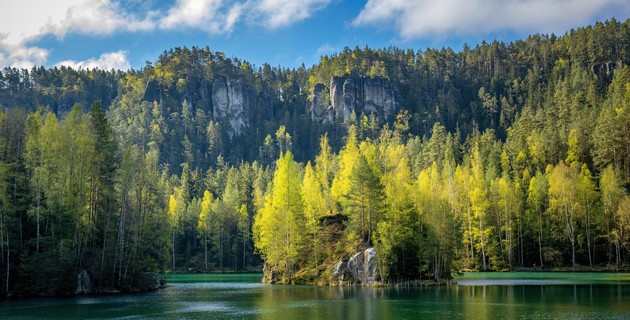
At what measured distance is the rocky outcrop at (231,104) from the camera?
192250 millimetres

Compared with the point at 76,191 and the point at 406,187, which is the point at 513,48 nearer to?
the point at 406,187

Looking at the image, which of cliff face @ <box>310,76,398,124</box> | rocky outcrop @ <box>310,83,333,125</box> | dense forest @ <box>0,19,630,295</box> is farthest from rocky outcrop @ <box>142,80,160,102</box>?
cliff face @ <box>310,76,398,124</box>

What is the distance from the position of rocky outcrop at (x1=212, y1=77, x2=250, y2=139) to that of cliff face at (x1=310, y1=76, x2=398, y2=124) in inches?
1272

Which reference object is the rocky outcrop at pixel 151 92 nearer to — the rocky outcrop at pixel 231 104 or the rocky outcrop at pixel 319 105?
the rocky outcrop at pixel 231 104

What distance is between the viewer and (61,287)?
49.5m

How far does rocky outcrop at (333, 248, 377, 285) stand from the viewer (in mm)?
57094

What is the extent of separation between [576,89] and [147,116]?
126367 mm

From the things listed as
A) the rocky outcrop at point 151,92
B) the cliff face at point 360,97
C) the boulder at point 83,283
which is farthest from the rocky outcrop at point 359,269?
the rocky outcrop at point 151,92

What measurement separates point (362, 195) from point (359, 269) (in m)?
8.02

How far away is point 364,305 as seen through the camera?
3869 centimetres

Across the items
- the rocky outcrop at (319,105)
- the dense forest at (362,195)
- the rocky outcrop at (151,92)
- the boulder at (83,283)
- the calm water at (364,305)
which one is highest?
the rocky outcrop at (151,92)

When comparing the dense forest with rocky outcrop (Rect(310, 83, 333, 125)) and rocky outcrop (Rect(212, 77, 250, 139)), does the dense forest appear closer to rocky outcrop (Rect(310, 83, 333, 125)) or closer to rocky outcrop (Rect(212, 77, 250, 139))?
rocky outcrop (Rect(310, 83, 333, 125))

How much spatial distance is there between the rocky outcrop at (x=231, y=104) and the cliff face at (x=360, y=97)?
3230 centimetres

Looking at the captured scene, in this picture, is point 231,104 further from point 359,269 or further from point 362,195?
point 359,269
